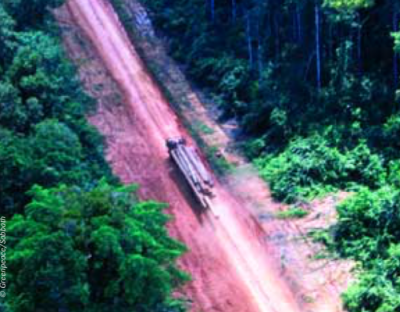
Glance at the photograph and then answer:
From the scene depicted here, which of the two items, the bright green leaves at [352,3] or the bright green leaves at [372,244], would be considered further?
the bright green leaves at [352,3]

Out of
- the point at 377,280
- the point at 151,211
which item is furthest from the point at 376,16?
the point at 151,211

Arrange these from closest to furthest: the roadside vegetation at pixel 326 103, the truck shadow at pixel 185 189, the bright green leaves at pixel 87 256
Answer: the bright green leaves at pixel 87 256
the roadside vegetation at pixel 326 103
the truck shadow at pixel 185 189

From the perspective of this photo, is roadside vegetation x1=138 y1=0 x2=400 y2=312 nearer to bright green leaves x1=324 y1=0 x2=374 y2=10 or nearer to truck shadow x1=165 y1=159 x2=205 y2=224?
bright green leaves x1=324 y1=0 x2=374 y2=10

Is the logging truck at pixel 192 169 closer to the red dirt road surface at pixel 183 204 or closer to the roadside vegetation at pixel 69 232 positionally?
the red dirt road surface at pixel 183 204

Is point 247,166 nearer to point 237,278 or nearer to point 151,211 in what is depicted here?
point 237,278

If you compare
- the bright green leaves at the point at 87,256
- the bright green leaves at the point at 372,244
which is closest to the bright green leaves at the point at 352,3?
the bright green leaves at the point at 372,244

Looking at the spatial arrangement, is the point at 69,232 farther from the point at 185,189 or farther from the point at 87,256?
the point at 185,189

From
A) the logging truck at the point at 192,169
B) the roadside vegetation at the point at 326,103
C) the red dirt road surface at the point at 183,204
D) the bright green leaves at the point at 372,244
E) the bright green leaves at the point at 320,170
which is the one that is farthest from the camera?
the logging truck at the point at 192,169
